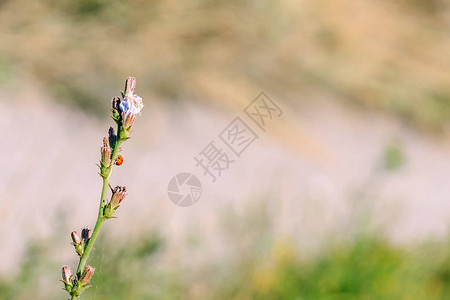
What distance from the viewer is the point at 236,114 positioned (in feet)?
9.77

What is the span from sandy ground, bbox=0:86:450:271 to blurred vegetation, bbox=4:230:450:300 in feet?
0.33

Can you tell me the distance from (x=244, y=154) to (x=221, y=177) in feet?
0.81

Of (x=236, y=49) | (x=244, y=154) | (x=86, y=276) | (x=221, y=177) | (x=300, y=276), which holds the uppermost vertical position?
(x=236, y=49)

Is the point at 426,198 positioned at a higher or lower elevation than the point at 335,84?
lower

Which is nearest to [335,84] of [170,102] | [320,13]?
[320,13]

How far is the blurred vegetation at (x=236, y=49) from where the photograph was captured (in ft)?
8.93

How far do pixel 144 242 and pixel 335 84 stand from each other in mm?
2314

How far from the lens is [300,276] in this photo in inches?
72.8

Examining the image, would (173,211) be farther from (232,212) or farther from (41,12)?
(41,12)

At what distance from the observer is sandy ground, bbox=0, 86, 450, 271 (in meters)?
1.94

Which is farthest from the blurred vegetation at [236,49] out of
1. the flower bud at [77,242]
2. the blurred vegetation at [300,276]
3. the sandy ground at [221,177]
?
the flower bud at [77,242]

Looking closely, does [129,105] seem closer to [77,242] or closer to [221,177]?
[77,242]

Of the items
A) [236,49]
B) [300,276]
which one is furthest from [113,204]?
[236,49]

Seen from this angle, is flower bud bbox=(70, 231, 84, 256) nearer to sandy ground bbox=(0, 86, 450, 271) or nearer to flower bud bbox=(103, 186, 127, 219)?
flower bud bbox=(103, 186, 127, 219)
